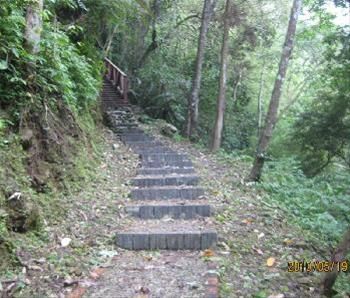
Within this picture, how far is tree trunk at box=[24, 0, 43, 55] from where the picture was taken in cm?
564

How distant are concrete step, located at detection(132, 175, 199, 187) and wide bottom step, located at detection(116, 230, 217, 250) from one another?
2429 millimetres

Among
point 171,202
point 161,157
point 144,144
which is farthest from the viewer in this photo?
point 144,144

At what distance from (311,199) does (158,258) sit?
4561 mm

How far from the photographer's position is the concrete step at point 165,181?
717cm

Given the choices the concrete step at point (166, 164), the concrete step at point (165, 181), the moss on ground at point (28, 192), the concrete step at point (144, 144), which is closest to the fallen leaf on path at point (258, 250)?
the moss on ground at point (28, 192)

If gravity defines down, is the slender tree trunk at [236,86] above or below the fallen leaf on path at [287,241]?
above

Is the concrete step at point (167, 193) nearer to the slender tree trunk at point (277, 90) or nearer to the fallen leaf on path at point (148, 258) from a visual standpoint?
the slender tree trunk at point (277, 90)

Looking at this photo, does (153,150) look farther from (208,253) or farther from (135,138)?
(208,253)

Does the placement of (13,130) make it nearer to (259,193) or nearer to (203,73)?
(259,193)

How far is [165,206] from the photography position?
5762mm

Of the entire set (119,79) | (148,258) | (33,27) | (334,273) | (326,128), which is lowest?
(148,258)

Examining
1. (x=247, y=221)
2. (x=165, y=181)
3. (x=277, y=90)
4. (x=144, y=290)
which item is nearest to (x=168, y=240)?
(x=144, y=290)

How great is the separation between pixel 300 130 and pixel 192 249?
9.30 metres

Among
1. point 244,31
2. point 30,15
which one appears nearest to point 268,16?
point 244,31
